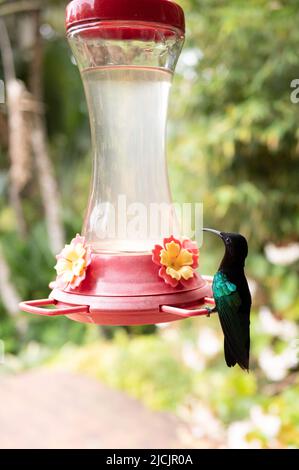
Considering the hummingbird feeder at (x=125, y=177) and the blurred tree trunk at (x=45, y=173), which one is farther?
the blurred tree trunk at (x=45, y=173)

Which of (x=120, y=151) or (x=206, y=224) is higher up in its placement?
(x=120, y=151)

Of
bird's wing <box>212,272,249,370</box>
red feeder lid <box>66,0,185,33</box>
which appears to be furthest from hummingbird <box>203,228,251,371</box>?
red feeder lid <box>66,0,185,33</box>

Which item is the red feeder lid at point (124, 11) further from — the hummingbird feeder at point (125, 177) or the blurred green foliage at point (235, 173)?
the blurred green foliage at point (235, 173)

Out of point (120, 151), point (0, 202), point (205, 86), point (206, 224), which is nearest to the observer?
point (120, 151)

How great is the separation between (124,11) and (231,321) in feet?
2.26

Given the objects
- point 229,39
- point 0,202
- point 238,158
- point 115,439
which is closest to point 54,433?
point 115,439

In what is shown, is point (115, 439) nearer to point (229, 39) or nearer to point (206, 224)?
point (206, 224)

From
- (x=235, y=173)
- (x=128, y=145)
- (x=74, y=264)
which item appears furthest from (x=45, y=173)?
(x=74, y=264)

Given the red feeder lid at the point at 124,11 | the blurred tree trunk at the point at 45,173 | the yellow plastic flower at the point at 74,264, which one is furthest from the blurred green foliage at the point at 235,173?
the blurred tree trunk at the point at 45,173

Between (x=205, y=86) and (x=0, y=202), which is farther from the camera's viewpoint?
(x=0, y=202)

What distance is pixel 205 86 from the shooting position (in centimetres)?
375

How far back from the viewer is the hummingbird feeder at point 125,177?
1313 millimetres

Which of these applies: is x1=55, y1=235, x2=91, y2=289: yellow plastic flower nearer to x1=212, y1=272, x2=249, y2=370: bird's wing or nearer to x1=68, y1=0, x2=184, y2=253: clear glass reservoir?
x1=68, y1=0, x2=184, y2=253: clear glass reservoir
